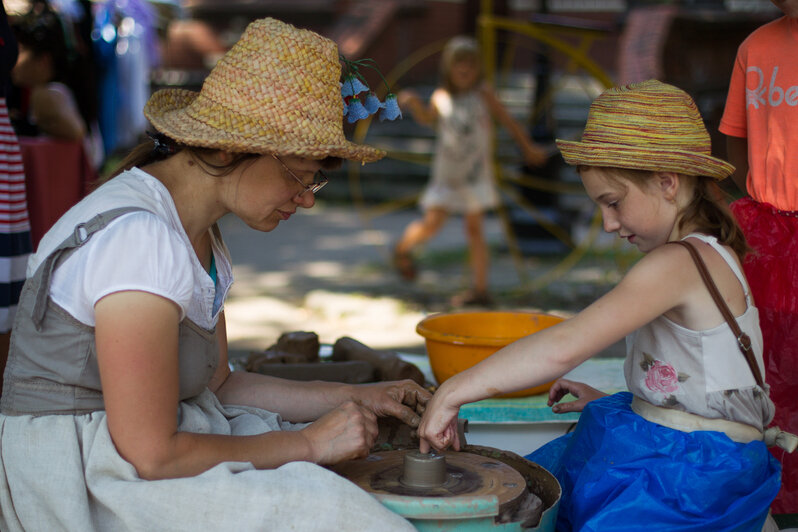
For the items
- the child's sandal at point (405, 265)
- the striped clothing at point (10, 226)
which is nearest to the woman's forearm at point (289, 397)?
the striped clothing at point (10, 226)

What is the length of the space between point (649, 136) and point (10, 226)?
213 cm

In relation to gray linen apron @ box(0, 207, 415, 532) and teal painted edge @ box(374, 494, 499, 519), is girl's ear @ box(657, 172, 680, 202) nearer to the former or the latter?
teal painted edge @ box(374, 494, 499, 519)

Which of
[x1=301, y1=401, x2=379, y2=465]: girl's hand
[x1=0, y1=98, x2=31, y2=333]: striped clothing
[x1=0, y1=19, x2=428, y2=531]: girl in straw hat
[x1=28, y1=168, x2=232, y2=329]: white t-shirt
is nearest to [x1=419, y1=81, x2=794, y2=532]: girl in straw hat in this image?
[x1=301, y1=401, x2=379, y2=465]: girl's hand

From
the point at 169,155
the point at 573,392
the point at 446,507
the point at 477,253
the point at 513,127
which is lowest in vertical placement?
the point at 477,253

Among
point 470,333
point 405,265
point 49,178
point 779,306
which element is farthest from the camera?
point 405,265

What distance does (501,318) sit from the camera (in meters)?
2.89

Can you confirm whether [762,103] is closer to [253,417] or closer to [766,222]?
[766,222]

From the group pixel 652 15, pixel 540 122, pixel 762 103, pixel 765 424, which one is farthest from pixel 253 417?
pixel 652 15

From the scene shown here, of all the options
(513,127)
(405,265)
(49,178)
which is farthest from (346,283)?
(49,178)

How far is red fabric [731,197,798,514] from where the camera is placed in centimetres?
233

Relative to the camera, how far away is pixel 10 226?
290cm

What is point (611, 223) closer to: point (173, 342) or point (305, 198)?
point (305, 198)

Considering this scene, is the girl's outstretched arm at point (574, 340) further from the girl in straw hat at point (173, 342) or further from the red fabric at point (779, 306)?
the red fabric at point (779, 306)

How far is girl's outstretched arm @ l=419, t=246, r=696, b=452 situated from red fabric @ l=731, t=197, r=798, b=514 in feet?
2.33
